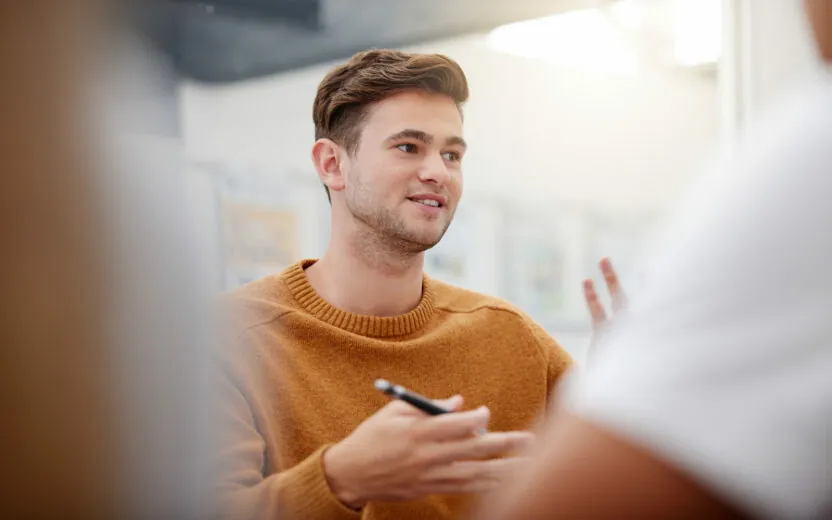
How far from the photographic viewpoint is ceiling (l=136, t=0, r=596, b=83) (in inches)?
28.1

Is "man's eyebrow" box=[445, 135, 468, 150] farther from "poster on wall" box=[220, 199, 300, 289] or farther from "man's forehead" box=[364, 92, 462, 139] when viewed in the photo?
"poster on wall" box=[220, 199, 300, 289]

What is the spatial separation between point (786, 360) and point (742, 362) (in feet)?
0.05

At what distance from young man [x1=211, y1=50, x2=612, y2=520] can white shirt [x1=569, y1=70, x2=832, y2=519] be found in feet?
1.45

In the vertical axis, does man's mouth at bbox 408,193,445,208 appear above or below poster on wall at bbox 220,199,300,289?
above

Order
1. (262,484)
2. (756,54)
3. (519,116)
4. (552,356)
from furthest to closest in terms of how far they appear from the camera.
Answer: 1. (756,54)
2. (519,116)
3. (552,356)
4. (262,484)

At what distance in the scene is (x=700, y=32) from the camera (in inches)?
50.5

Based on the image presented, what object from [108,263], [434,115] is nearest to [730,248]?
[108,263]

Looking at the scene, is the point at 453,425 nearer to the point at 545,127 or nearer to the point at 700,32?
the point at 545,127

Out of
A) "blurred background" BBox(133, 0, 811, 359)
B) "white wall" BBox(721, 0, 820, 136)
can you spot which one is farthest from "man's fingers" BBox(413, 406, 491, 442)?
"white wall" BBox(721, 0, 820, 136)

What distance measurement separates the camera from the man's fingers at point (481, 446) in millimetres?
557

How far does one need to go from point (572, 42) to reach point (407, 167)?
445mm

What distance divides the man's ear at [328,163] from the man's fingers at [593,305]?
0.30 meters

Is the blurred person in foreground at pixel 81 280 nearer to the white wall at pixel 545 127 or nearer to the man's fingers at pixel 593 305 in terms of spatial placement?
the white wall at pixel 545 127

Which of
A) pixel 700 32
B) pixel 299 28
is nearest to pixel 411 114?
pixel 299 28
